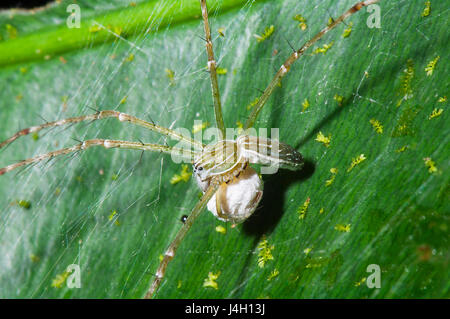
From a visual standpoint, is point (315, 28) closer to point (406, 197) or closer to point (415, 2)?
point (415, 2)

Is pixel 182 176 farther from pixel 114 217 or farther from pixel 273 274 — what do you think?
pixel 273 274

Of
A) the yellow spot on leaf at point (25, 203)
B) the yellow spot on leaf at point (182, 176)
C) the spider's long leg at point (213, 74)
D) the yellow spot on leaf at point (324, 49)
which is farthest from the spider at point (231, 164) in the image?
the yellow spot on leaf at point (25, 203)

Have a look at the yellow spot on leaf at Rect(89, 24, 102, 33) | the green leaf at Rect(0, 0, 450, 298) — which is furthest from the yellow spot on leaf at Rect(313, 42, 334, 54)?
the yellow spot on leaf at Rect(89, 24, 102, 33)

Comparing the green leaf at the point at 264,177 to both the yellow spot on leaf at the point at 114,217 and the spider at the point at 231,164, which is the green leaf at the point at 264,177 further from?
the spider at the point at 231,164

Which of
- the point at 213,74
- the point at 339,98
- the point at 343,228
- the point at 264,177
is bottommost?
the point at 343,228

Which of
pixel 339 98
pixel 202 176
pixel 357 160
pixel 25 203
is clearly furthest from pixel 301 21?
pixel 25 203

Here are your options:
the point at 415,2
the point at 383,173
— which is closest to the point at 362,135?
the point at 383,173
